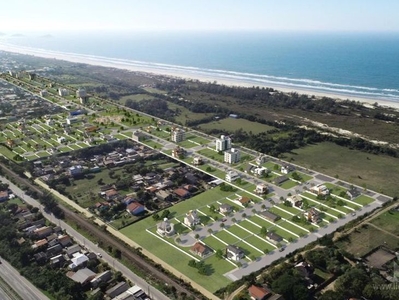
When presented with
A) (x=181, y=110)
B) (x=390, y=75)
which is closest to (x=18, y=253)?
(x=181, y=110)

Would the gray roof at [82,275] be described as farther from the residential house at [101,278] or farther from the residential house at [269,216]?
the residential house at [269,216]

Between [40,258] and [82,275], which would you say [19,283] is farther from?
[82,275]

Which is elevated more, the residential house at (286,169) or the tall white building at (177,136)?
the tall white building at (177,136)

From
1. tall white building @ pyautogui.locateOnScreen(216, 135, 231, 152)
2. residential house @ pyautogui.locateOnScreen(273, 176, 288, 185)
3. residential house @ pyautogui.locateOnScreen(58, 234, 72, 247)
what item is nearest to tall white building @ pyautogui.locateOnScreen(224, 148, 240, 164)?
tall white building @ pyautogui.locateOnScreen(216, 135, 231, 152)

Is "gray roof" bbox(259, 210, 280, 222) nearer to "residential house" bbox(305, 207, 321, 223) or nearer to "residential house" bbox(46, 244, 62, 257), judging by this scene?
"residential house" bbox(305, 207, 321, 223)

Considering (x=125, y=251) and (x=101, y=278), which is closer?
(x=101, y=278)

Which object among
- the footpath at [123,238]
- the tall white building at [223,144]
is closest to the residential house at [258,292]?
the footpath at [123,238]

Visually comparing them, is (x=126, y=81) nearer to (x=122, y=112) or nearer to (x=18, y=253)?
(x=122, y=112)

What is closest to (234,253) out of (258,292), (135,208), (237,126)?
(258,292)
